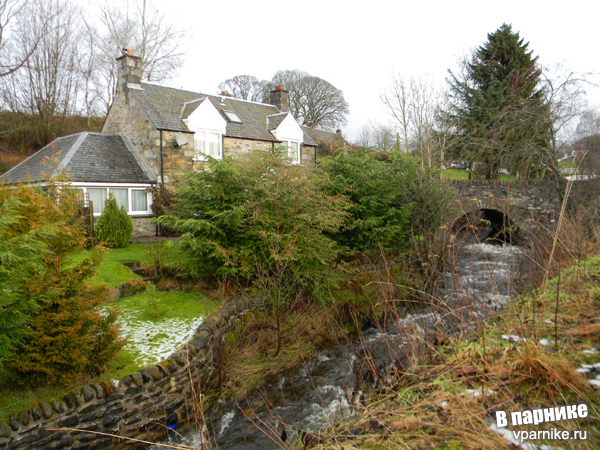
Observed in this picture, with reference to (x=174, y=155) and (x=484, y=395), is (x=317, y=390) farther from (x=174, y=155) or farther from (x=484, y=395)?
(x=174, y=155)

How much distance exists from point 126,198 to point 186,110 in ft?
16.8

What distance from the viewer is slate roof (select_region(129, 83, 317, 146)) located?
16.6 m

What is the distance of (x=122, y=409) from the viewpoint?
471 centimetres

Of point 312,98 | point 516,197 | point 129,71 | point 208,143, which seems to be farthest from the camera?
point 312,98

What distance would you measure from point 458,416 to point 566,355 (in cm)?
132

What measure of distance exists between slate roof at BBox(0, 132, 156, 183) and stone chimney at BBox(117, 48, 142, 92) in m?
2.40

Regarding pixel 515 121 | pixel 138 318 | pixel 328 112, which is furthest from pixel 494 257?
pixel 328 112

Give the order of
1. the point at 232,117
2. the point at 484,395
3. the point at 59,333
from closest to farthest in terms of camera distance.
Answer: the point at 484,395, the point at 59,333, the point at 232,117

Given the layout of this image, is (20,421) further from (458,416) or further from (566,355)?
(566,355)

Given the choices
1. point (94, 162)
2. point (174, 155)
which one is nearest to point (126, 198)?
point (94, 162)

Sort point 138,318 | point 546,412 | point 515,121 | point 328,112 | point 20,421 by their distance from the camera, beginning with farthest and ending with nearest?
point 328,112, point 515,121, point 138,318, point 20,421, point 546,412

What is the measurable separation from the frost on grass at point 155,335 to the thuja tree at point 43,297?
2.12ft

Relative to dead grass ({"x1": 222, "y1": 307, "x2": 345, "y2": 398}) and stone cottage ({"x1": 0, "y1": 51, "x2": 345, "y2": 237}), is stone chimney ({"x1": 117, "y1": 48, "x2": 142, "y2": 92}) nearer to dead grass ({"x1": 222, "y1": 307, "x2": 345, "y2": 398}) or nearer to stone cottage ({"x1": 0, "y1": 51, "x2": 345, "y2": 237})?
stone cottage ({"x1": 0, "y1": 51, "x2": 345, "y2": 237})

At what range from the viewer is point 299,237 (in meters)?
8.18
